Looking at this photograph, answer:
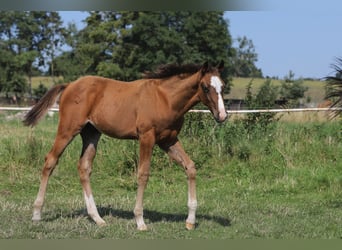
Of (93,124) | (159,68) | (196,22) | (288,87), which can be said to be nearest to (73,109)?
(93,124)

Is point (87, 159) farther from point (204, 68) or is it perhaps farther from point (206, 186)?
point (206, 186)

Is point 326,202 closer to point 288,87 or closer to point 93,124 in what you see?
point 93,124

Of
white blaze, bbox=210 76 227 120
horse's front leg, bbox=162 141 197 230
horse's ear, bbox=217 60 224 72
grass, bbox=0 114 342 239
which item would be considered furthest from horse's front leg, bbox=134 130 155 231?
horse's ear, bbox=217 60 224 72

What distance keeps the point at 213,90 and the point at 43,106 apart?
8.86ft

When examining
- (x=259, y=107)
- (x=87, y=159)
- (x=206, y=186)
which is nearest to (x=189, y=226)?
(x=87, y=159)

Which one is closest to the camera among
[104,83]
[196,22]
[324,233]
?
[324,233]

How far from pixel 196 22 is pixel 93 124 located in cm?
3380

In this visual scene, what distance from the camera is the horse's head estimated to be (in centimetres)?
570

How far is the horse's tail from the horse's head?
2196 mm

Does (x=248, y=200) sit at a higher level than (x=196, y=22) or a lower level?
lower

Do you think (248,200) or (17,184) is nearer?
(248,200)

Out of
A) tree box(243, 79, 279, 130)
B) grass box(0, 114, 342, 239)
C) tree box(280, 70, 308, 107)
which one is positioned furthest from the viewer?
tree box(280, 70, 308, 107)

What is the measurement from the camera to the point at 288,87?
42031 millimetres

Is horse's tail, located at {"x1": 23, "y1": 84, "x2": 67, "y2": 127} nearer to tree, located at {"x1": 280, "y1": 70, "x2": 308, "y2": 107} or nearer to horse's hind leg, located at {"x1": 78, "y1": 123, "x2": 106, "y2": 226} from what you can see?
horse's hind leg, located at {"x1": 78, "y1": 123, "x2": 106, "y2": 226}
